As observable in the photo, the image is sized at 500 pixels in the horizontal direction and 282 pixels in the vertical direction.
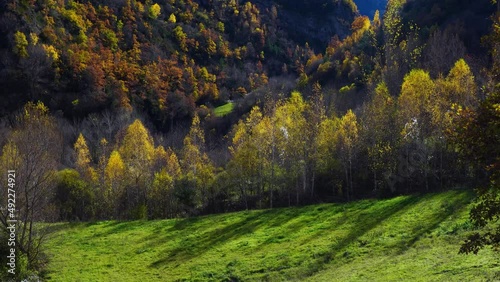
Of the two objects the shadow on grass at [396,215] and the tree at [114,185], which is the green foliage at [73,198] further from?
the shadow on grass at [396,215]

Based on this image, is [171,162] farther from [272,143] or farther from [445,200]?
[445,200]

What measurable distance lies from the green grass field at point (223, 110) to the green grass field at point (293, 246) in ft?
325

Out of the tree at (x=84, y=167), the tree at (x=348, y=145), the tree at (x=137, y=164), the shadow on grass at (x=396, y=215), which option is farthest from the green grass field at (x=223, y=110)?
the shadow on grass at (x=396, y=215)

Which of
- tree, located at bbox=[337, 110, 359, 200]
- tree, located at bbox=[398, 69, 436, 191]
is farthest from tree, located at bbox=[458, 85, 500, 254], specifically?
tree, located at bbox=[337, 110, 359, 200]

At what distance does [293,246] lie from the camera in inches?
1484

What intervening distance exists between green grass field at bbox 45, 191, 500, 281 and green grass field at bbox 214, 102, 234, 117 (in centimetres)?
9914

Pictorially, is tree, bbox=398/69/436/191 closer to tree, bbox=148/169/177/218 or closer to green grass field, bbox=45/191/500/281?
green grass field, bbox=45/191/500/281

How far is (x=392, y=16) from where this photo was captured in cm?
12331

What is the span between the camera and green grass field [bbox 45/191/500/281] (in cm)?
2753

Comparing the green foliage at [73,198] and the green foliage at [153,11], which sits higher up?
the green foliage at [153,11]

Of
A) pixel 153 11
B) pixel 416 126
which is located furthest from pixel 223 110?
pixel 416 126

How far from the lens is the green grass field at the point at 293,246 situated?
27.5m

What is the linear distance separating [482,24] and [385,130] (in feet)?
225

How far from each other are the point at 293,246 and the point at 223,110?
123m
